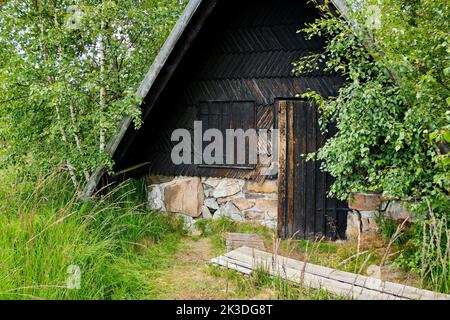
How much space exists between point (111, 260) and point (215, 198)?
2439mm

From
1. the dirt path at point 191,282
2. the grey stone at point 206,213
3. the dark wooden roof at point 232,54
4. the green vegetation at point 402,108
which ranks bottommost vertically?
the dirt path at point 191,282

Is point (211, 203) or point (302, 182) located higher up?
point (302, 182)

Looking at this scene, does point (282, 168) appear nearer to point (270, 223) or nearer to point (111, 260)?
point (270, 223)

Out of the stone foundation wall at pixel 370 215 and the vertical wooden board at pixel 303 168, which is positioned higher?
the vertical wooden board at pixel 303 168

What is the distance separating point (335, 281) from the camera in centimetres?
340

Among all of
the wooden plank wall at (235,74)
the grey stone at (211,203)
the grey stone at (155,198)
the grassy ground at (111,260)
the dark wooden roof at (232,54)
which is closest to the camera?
the grassy ground at (111,260)

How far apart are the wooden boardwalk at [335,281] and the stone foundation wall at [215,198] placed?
1603mm

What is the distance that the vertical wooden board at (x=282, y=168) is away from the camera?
5301 mm

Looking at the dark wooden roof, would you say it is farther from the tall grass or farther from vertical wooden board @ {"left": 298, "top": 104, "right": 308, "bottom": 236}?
the tall grass

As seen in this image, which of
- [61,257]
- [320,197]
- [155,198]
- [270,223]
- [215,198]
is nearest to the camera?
[61,257]

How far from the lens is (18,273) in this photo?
9.60ft

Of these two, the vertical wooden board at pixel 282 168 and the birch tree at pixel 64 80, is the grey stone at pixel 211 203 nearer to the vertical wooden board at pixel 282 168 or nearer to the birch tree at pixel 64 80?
the vertical wooden board at pixel 282 168

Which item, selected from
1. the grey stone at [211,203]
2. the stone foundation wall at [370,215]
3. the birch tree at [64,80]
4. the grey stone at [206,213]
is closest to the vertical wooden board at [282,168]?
the stone foundation wall at [370,215]

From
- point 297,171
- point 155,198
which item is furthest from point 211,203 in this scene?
point 297,171
